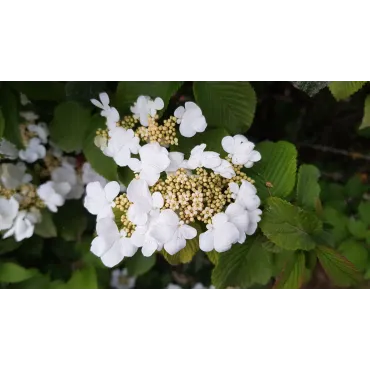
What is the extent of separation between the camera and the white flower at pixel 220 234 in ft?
2.36

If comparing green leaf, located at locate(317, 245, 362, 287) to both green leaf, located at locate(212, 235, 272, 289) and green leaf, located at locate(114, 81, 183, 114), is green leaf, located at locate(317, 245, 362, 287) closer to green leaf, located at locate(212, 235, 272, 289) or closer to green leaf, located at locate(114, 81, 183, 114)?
green leaf, located at locate(212, 235, 272, 289)

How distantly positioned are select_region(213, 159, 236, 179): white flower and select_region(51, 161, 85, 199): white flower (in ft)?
1.59

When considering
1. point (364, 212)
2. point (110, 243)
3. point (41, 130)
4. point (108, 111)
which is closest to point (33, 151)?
point (41, 130)

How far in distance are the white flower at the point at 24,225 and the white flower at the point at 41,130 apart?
159mm

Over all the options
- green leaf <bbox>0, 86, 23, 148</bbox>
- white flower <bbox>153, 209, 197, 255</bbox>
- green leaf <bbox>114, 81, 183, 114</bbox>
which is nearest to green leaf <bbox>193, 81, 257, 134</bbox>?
green leaf <bbox>114, 81, 183, 114</bbox>

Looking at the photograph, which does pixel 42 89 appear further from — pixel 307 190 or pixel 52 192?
pixel 307 190

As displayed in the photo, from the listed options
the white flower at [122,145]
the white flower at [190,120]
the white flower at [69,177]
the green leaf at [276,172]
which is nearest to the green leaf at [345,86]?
the green leaf at [276,172]

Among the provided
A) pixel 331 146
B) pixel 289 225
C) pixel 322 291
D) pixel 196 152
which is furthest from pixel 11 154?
pixel 331 146

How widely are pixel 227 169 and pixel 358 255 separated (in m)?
0.44

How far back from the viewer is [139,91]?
0.90 m

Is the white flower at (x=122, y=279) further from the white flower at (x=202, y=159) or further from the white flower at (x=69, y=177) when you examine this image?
the white flower at (x=202, y=159)

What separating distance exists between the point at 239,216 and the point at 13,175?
0.53m

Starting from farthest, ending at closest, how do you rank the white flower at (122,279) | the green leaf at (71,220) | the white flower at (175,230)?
the white flower at (122,279)
the green leaf at (71,220)
the white flower at (175,230)

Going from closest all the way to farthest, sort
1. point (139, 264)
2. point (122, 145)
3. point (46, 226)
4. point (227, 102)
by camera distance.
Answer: point (122, 145)
point (227, 102)
point (46, 226)
point (139, 264)
